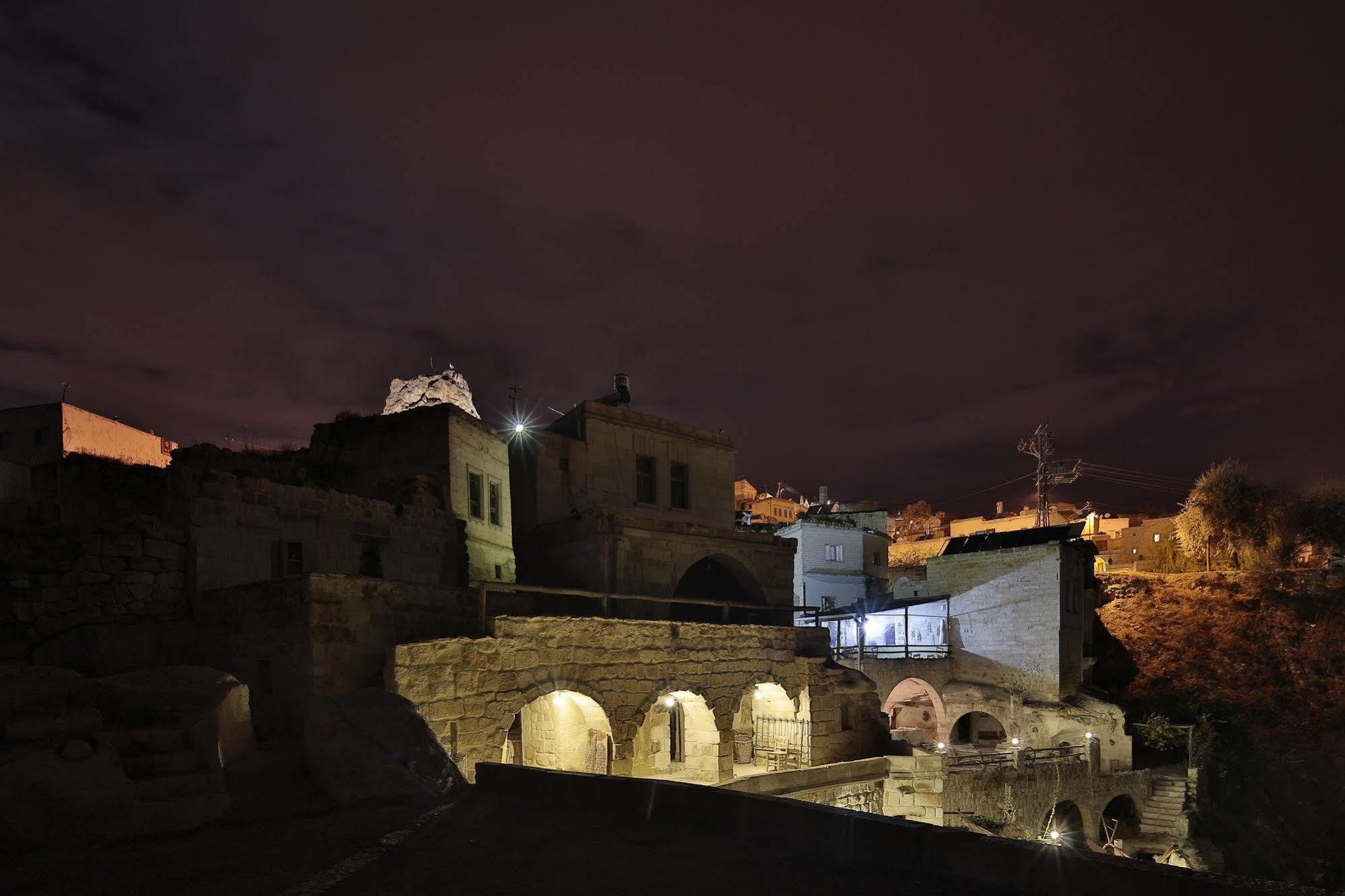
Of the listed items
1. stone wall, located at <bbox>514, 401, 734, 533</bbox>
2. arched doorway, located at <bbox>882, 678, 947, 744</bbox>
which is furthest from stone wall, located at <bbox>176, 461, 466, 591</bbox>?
arched doorway, located at <bbox>882, 678, 947, 744</bbox>

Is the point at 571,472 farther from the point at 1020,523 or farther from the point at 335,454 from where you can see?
the point at 1020,523

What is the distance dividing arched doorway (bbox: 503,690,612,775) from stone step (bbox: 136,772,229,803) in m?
8.69

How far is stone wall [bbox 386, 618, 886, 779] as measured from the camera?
40.7 ft

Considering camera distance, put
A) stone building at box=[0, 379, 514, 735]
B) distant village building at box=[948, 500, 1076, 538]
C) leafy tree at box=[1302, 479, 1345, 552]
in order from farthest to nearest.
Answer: distant village building at box=[948, 500, 1076, 538] < leafy tree at box=[1302, 479, 1345, 552] < stone building at box=[0, 379, 514, 735]

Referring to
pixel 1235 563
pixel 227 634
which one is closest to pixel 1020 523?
pixel 1235 563

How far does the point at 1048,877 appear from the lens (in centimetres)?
425

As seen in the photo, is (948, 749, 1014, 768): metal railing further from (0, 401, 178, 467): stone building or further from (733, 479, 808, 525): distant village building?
(733, 479, 808, 525): distant village building

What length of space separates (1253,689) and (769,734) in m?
23.4

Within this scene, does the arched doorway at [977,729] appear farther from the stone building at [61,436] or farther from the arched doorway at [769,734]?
the stone building at [61,436]

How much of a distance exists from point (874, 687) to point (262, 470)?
53.6 ft

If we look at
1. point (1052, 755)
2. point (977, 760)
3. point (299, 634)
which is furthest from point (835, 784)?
point (299, 634)

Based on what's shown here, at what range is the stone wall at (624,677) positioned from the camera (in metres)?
12.4

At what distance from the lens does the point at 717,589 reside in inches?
949

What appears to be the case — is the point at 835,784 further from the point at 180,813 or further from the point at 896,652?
the point at 180,813
